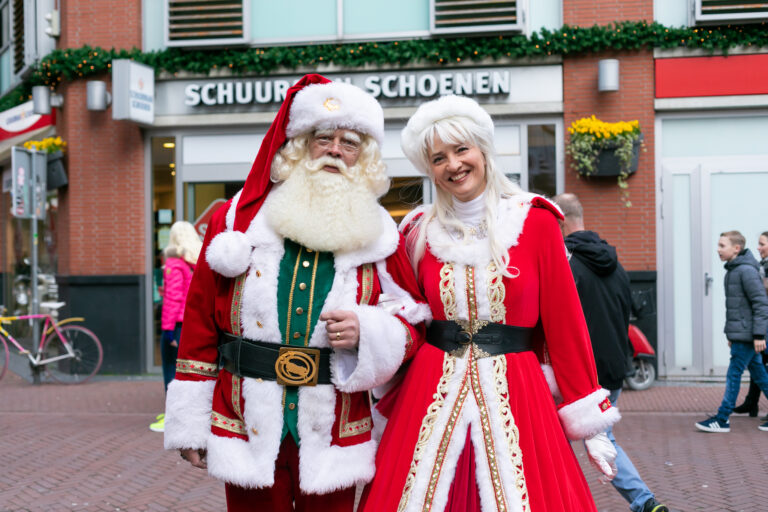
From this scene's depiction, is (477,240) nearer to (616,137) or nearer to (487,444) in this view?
(487,444)

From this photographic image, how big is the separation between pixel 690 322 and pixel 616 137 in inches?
98.8

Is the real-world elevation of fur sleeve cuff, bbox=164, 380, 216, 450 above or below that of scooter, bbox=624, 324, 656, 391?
above

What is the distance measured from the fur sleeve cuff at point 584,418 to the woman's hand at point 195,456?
4.16 ft

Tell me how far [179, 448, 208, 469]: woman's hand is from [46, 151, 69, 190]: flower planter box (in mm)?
8718

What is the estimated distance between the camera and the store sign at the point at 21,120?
11570 millimetres

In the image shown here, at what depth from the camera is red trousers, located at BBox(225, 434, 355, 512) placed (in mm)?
2650

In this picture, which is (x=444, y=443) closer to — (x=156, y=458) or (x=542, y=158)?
(x=156, y=458)

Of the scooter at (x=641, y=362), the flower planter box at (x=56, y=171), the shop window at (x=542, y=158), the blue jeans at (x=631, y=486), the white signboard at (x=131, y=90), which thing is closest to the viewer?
the blue jeans at (x=631, y=486)

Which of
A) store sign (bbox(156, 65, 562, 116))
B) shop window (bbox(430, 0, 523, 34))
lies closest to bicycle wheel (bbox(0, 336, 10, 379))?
store sign (bbox(156, 65, 562, 116))

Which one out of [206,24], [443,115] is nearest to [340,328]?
[443,115]

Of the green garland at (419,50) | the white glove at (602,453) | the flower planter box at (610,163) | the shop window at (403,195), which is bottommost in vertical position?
the white glove at (602,453)

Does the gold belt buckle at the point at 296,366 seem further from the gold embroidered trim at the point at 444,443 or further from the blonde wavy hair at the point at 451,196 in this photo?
the blonde wavy hair at the point at 451,196

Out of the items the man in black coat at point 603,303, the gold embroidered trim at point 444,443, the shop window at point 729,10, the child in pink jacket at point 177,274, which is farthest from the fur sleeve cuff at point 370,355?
the shop window at point 729,10

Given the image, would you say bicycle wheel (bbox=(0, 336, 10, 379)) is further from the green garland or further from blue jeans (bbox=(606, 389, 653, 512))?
blue jeans (bbox=(606, 389, 653, 512))
